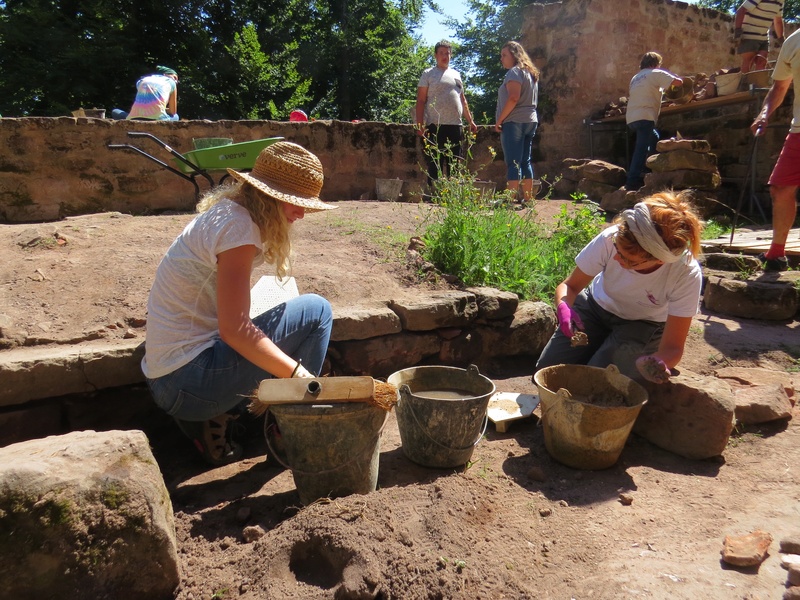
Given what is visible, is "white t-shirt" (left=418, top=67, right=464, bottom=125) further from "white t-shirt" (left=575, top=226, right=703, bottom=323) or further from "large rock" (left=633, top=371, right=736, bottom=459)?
"large rock" (left=633, top=371, right=736, bottom=459)

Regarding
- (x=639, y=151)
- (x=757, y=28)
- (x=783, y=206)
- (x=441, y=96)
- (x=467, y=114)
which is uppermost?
(x=757, y=28)

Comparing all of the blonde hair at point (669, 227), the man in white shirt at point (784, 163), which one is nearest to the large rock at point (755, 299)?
the man in white shirt at point (784, 163)

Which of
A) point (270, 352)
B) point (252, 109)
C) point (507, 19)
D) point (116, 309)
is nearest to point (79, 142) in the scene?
point (116, 309)

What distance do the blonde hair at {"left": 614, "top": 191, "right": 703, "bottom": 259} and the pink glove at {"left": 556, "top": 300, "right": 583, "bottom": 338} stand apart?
46 centimetres

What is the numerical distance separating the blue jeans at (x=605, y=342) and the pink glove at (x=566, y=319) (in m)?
0.22

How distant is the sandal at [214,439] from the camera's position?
2.62 metres

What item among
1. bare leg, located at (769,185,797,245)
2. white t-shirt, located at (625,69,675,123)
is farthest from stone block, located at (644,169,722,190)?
bare leg, located at (769,185,797,245)

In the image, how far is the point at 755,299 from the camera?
4.55 meters

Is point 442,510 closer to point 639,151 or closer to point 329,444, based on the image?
point 329,444

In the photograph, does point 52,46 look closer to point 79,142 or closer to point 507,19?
point 79,142

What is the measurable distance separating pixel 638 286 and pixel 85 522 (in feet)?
8.67

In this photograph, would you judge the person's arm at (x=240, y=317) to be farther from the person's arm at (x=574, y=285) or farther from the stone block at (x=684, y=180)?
the stone block at (x=684, y=180)

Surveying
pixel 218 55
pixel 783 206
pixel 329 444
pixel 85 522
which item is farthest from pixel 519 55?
pixel 218 55

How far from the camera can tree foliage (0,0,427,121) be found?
44.5ft
